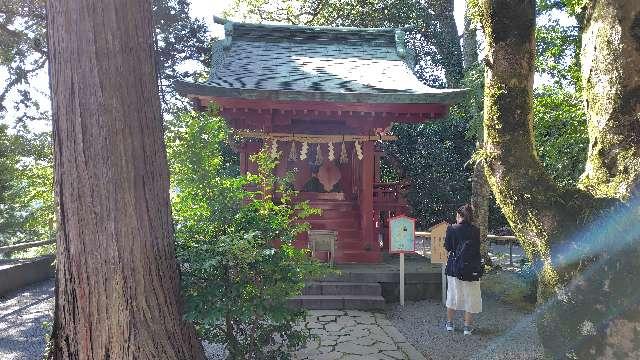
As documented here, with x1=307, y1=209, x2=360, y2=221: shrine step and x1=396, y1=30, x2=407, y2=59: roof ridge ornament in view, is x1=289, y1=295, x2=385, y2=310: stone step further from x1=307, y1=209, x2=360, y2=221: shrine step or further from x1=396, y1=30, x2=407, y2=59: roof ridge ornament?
x1=396, y1=30, x2=407, y2=59: roof ridge ornament

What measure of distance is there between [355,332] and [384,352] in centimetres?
74

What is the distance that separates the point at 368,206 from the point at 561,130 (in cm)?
357

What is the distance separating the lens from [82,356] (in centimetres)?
255

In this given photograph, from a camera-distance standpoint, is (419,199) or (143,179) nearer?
(143,179)

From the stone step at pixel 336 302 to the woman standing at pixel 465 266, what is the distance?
4.49ft

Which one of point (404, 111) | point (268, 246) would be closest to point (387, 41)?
point (404, 111)

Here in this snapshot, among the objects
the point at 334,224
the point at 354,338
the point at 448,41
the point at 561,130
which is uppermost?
the point at 448,41

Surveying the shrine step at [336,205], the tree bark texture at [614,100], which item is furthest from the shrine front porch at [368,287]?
the tree bark texture at [614,100]

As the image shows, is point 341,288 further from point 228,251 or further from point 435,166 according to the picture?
point 435,166

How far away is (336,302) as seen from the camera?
628cm

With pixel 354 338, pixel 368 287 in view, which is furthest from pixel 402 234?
pixel 354 338

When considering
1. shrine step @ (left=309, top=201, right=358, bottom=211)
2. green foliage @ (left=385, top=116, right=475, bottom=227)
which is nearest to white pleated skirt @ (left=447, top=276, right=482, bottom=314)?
shrine step @ (left=309, top=201, right=358, bottom=211)

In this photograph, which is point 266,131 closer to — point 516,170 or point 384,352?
point 384,352

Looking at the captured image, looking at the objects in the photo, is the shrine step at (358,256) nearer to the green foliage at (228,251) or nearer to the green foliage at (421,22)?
the green foliage at (228,251)
